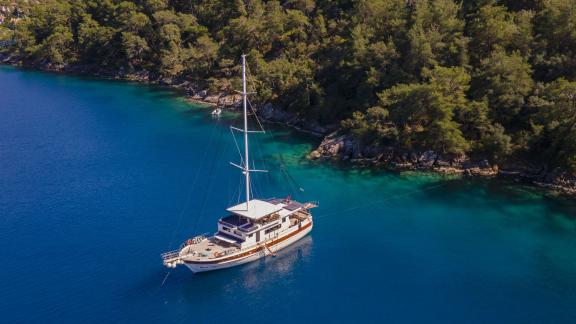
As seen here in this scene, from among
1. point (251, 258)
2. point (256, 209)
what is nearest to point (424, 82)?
point (256, 209)

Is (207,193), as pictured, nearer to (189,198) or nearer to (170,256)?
(189,198)

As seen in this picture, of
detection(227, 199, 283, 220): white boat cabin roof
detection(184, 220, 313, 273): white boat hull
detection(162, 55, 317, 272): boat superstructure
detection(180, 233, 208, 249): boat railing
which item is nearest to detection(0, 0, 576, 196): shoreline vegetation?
detection(184, 220, 313, 273): white boat hull

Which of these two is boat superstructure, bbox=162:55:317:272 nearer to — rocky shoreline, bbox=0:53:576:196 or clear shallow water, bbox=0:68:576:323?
clear shallow water, bbox=0:68:576:323

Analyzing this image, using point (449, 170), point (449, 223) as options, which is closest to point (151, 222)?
point (449, 223)

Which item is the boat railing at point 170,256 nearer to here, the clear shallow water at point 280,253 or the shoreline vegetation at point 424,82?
the clear shallow water at point 280,253

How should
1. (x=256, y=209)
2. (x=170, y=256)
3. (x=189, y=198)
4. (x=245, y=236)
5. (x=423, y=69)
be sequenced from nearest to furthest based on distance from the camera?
(x=170, y=256), (x=245, y=236), (x=256, y=209), (x=189, y=198), (x=423, y=69)
